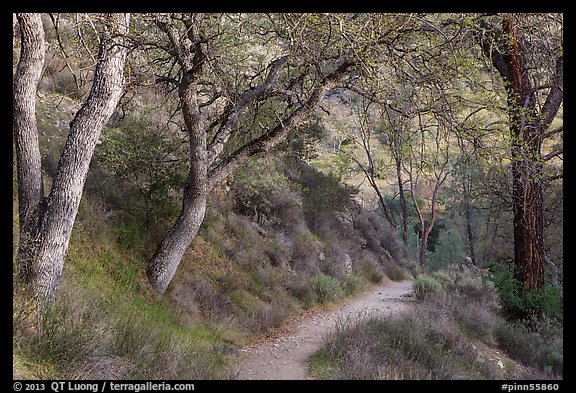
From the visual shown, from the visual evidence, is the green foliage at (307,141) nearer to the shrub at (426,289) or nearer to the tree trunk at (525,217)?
the shrub at (426,289)

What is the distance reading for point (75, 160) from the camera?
5438mm

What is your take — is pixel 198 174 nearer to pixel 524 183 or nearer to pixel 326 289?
pixel 326 289

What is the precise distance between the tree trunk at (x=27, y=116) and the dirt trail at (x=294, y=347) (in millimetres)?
3734

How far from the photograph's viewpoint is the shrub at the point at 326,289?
36.5 feet

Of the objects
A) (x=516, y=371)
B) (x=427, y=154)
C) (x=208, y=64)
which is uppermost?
(x=208, y=64)

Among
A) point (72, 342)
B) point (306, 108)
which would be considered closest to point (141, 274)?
point (72, 342)

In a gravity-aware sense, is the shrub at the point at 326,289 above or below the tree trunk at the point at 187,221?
below

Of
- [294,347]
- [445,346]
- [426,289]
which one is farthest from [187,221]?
[426,289]

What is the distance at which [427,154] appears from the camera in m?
6.91

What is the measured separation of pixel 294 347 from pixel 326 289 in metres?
3.88

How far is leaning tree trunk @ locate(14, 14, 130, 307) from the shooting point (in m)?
5.11

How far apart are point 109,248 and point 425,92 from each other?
6132 millimetres

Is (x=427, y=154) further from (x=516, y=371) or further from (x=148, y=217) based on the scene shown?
(x=148, y=217)

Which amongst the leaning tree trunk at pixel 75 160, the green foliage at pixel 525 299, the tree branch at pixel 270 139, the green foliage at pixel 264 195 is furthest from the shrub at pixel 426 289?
the leaning tree trunk at pixel 75 160
